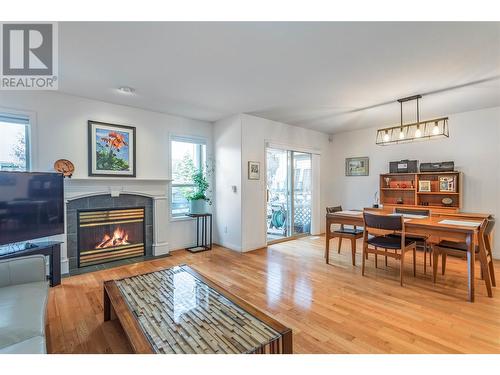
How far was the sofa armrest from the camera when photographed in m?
1.89

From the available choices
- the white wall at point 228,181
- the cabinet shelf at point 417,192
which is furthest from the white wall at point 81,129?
the cabinet shelf at point 417,192

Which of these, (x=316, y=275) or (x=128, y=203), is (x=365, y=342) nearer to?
(x=316, y=275)

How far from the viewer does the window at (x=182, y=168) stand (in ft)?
14.6

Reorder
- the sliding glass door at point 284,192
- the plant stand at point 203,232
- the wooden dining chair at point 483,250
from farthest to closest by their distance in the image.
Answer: the sliding glass door at point 284,192, the plant stand at point 203,232, the wooden dining chair at point 483,250

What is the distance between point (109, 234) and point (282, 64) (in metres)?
3.32

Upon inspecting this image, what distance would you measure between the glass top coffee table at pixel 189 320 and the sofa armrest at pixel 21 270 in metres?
0.54

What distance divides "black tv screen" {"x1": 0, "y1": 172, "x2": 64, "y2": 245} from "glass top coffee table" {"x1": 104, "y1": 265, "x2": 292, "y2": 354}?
1.23m

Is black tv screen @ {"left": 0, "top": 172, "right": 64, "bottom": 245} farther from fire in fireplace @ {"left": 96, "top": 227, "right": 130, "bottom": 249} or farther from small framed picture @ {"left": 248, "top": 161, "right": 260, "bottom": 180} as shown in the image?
small framed picture @ {"left": 248, "top": 161, "right": 260, "bottom": 180}

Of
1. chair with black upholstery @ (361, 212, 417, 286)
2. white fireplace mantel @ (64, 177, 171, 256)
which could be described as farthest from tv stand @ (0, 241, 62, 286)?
chair with black upholstery @ (361, 212, 417, 286)

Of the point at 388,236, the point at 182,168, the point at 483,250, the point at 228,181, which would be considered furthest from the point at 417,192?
the point at 182,168

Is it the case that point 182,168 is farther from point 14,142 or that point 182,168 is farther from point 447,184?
point 447,184

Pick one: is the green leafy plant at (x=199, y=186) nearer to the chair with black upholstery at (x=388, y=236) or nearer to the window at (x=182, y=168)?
the window at (x=182, y=168)

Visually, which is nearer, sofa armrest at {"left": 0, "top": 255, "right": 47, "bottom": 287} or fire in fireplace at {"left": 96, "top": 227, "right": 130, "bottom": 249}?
sofa armrest at {"left": 0, "top": 255, "right": 47, "bottom": 287}
